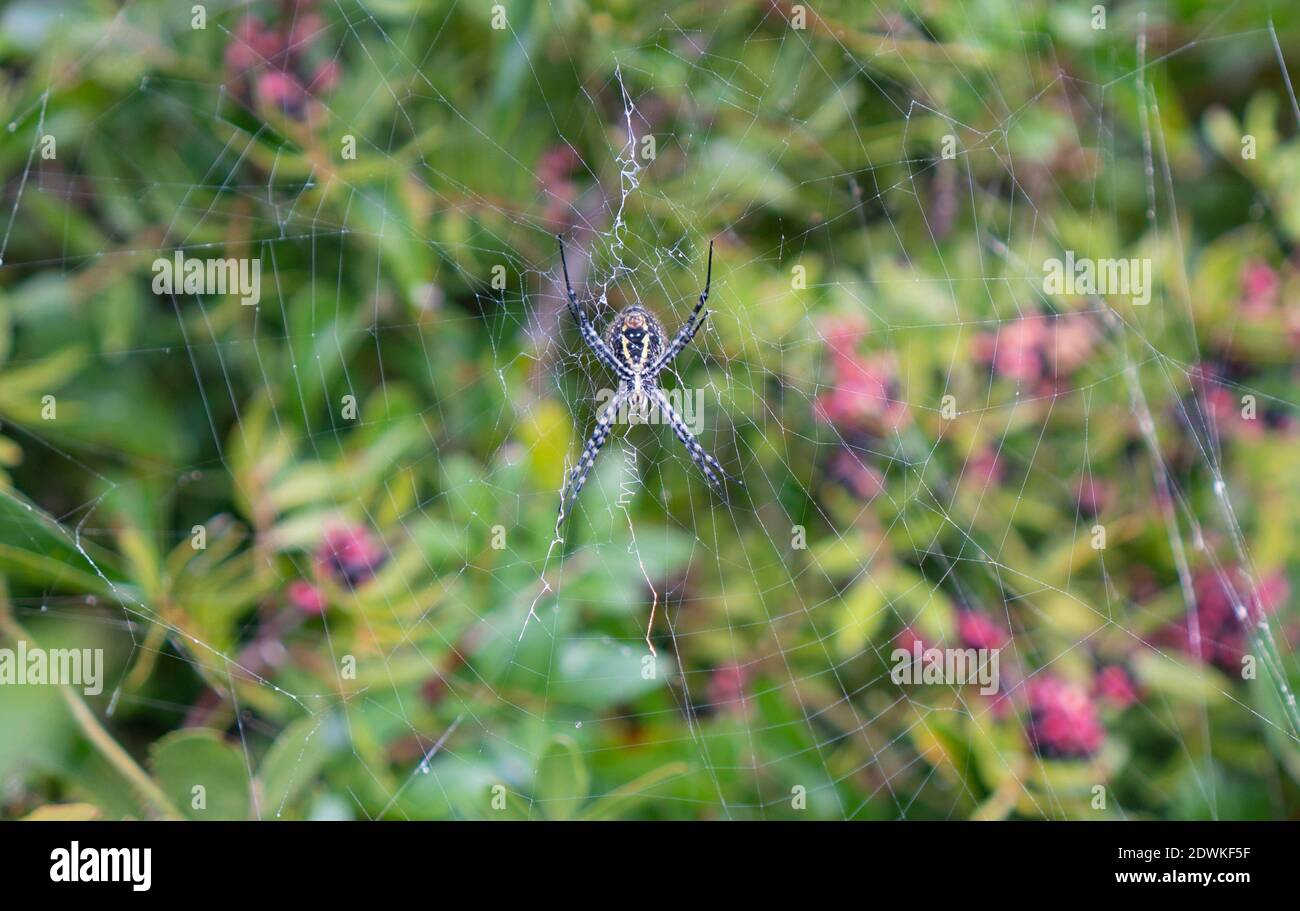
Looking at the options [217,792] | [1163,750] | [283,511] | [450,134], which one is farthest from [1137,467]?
[217,792]

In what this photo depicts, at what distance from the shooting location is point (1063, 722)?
1327mm

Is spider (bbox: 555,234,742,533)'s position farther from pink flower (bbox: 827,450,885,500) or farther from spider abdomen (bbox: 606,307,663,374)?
pink flower (bbox: 827,450,885,500)

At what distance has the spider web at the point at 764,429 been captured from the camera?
129 cm

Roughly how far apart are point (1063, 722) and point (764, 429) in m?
0.64

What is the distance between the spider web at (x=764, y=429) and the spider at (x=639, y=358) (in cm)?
11

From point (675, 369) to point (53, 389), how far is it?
1.01m

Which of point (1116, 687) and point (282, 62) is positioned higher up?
point (282, 62)

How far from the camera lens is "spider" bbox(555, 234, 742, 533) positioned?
1535 mm

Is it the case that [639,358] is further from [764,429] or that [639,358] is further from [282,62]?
[282,62]

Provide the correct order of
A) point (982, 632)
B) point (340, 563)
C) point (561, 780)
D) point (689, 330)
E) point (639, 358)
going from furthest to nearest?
point (639, 358), point (689, 330), point (982, 632), point (340, 563), point (561, 780)

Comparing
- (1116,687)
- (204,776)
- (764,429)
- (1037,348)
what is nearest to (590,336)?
(764,429)

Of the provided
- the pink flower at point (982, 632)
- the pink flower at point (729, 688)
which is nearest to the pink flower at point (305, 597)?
the pink flower at point (729, 688)

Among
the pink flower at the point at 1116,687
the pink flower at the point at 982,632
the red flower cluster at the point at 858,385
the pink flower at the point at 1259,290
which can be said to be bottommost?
the pink flower at the point at 1116,687

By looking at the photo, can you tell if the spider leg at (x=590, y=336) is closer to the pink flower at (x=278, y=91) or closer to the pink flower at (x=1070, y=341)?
the pink flower at (x=278, y=91)
